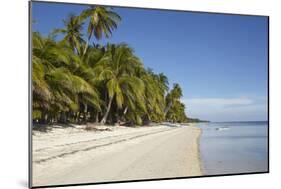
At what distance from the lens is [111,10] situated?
527 cm

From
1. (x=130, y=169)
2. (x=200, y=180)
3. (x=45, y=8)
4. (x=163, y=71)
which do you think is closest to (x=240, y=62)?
(x=163, y=71)

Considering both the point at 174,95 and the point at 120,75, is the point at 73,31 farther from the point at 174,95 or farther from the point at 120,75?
the point at 174,95

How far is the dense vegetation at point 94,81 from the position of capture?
502 centimetres

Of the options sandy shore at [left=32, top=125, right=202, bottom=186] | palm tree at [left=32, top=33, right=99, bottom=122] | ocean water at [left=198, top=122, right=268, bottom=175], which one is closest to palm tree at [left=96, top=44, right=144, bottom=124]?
palm tree at [left=32, top=33, right=99, bottom=122]

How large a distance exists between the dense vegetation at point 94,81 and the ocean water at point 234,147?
0.40m

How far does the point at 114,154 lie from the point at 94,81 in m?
0.79

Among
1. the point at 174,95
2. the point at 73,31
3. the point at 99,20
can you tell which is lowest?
the point at 174,95

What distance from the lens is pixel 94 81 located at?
5375mm

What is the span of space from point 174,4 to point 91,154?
1858 mm

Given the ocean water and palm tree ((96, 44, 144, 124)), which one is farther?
the ocean water

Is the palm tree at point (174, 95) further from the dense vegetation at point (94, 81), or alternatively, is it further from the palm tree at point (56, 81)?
the palm tree at point (56, 81)

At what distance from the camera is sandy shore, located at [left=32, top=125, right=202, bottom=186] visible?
4961 mm

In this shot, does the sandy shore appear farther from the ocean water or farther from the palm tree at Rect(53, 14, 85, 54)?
the palm tree at Rect(53, 14, 85, 54)

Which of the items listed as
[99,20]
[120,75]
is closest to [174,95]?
[120,75]
